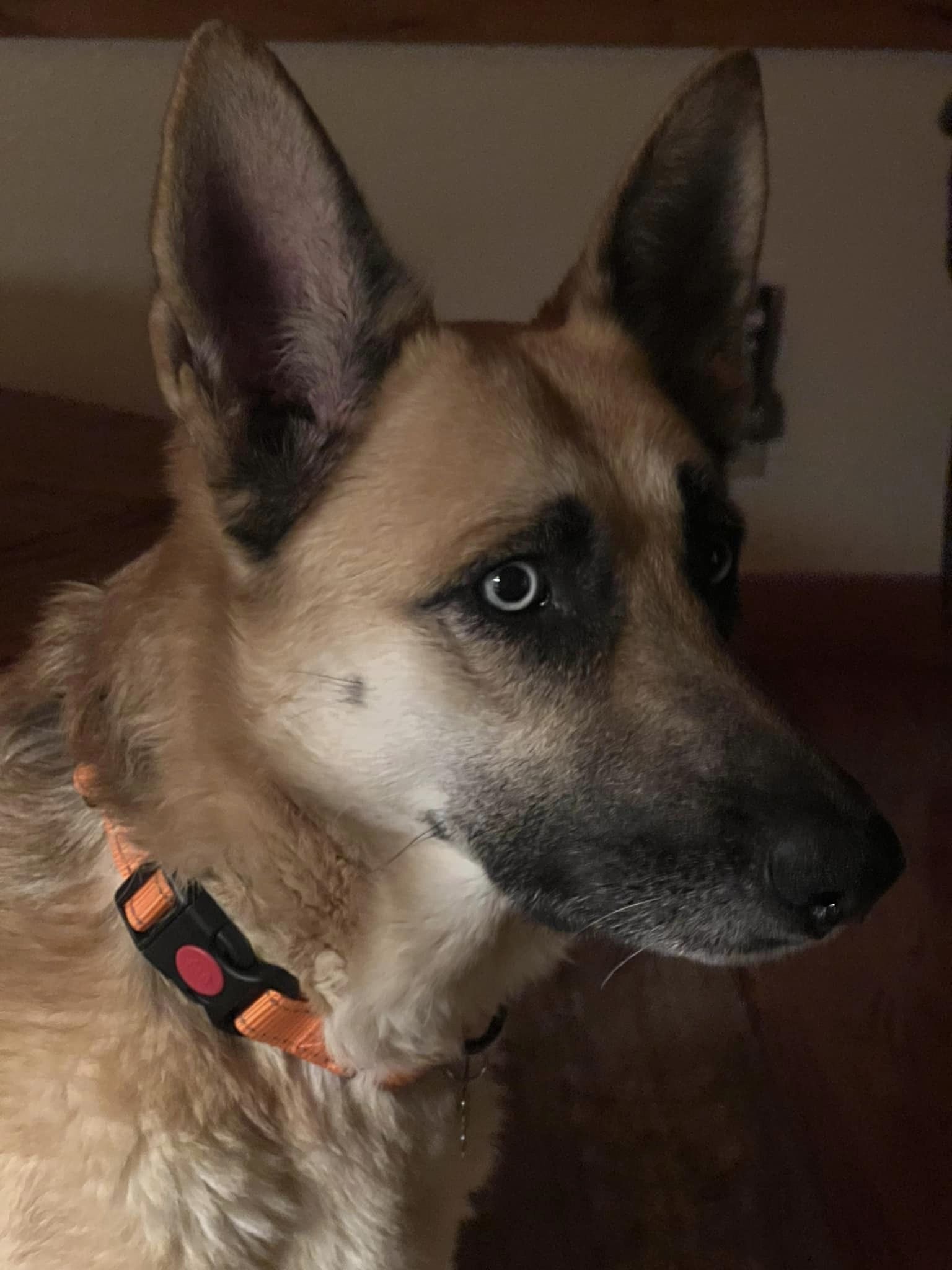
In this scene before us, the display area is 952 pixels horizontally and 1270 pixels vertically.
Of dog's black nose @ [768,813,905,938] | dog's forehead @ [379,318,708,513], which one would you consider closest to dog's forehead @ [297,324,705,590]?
dog's forehead @ [379,318,708,513]

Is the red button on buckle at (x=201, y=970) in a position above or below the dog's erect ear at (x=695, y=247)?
below

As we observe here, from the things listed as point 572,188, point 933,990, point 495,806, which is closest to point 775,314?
point 572,188

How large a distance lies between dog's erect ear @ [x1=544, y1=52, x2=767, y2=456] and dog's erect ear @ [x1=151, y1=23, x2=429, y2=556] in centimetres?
27

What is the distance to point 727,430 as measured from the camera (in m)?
1.31

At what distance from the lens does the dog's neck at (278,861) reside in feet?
3.23

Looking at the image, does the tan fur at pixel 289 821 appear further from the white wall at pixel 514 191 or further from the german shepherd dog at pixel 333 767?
the white wall at pixel 514 191

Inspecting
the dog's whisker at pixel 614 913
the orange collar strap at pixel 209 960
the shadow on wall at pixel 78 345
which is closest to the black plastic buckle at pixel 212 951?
the orange collar strap at pixel 209 960

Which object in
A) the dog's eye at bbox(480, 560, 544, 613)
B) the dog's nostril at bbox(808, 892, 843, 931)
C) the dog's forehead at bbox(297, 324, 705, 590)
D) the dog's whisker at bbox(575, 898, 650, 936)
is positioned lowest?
the dog's nostril at bbox(808, 892, 843, 931)

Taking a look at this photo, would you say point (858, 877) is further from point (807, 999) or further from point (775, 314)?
point (775, 314)

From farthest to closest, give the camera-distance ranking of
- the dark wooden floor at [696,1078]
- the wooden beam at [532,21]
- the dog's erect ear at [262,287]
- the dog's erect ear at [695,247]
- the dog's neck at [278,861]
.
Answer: the wooden beam at [532,21]
the dark wooden floor at [696,1078]
the dog's erect ear at [695,247]
the dog's neck at [278,861]
the dog's erect ear at [262,287]

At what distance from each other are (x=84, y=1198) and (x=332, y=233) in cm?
85

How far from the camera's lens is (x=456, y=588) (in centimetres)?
97

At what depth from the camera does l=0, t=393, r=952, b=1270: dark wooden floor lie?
5.32ft

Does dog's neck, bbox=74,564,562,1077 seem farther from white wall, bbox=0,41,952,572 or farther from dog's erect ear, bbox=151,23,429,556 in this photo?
white wall, bbox=0,41,952,572
